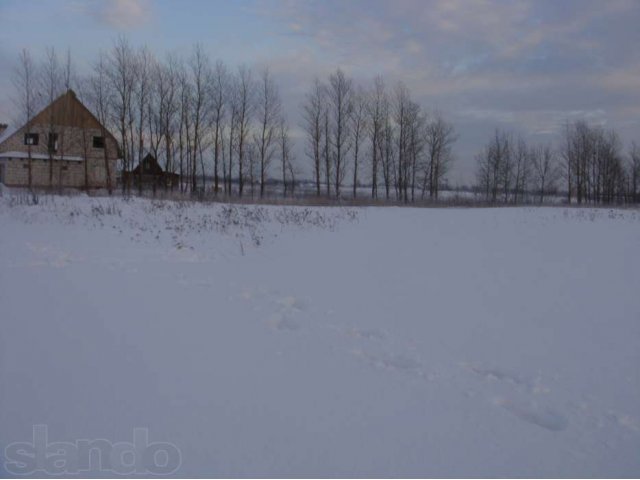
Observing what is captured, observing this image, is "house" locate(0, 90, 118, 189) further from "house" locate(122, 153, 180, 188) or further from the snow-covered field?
the snow-covered field

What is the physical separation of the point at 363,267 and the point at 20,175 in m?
39.3

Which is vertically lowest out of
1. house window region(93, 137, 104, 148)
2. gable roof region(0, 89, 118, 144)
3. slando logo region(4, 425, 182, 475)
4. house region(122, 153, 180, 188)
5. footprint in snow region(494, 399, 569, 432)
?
footprint in snow region(494, 399, 569, 432)

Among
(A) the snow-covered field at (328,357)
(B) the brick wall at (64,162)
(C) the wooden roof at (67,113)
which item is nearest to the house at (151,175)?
(B) the brick wall at (64,162)

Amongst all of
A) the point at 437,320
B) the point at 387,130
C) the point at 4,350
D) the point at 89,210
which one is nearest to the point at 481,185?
the point at 387,130

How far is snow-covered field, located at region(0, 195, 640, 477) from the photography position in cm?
379

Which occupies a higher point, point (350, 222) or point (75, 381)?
point (350, 222)

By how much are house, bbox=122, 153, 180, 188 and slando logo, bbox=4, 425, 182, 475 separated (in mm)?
36447

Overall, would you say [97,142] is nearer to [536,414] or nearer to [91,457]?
[91,457]

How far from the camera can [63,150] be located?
36.8 meters

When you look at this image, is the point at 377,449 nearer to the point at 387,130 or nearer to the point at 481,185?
the point at 387,130

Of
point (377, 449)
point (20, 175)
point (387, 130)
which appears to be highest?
point (387, 130)

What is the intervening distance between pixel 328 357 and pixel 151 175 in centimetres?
3774

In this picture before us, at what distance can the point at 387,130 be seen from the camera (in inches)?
1939

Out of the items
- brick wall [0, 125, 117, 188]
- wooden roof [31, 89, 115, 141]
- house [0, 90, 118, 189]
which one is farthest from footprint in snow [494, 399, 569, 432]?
brick wall [0, 125, 117, 188]
